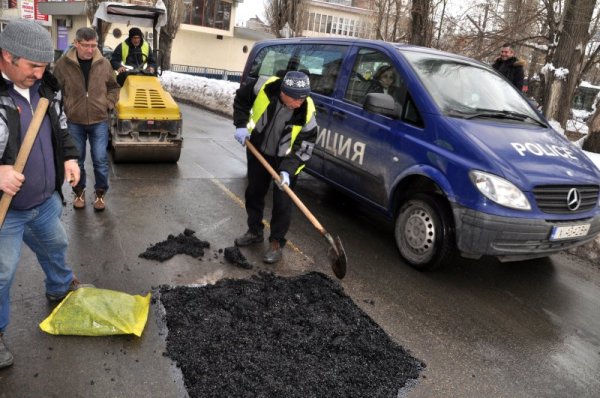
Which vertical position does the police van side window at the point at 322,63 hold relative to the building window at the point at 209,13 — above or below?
below

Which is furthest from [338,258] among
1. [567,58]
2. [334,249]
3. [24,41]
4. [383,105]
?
[567,58]

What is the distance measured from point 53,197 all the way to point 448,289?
3301 millimetres

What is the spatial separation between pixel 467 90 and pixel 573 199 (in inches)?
58.2

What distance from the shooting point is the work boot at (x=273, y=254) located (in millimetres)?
4336

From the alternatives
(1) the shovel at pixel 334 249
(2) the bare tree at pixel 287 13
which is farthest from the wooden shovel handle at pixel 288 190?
(2) the bare tree at pixel 287 13

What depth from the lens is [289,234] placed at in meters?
5.09

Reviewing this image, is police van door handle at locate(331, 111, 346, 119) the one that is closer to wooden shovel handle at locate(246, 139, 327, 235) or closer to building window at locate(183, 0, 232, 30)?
wooden shovel handle at locate(246, 139, 327, 235)

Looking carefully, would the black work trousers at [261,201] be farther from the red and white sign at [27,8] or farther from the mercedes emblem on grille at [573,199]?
the red and white sign at [27,8]

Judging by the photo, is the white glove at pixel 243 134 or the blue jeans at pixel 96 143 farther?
the blue jeans at pixel 96 143

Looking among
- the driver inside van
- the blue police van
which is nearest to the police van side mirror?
the blue police van

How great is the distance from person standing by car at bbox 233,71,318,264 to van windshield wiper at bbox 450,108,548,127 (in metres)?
1.42

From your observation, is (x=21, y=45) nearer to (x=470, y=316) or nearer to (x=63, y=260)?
(x=63, y=260)

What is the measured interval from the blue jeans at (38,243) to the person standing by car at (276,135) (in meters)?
1.77

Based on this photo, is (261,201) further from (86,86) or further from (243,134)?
(86,86)
